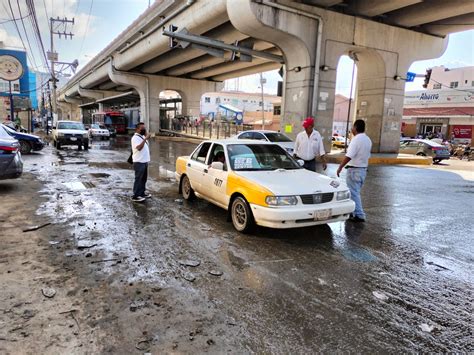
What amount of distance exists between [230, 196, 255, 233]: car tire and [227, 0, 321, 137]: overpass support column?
11700 mm

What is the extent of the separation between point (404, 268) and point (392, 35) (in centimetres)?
1786

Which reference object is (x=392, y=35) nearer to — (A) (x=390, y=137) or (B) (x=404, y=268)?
(A) (x=390, y=137)

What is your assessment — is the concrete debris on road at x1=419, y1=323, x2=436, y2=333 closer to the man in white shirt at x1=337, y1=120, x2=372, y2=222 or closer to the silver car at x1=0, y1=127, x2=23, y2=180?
the man in white shirt at x1=337, y1=120, x2=372, y2=222

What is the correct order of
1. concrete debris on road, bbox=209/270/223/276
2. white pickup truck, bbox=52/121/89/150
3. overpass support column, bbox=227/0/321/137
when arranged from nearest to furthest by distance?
concrete debris on road, bbox=209/270/223/276
overpass support column, bbox=227/0/321/137
white pickup truck, bbox=52/121/89/150

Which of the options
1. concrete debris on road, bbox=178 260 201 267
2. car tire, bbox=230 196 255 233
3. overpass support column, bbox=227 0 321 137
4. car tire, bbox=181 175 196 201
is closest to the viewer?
concrete debris on road, bbox=178 260 201 267

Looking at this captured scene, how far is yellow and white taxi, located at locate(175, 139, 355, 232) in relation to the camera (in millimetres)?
5129

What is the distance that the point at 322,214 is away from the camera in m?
5.27

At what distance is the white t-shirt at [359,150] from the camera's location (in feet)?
20.8

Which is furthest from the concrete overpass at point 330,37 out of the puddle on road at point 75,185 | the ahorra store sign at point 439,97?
the ahorra store sign at point 439,97

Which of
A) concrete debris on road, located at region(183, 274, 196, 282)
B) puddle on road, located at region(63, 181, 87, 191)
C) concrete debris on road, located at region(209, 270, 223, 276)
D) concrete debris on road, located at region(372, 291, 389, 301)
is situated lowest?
puddle on road, located at region(63, 181, 87, 191)

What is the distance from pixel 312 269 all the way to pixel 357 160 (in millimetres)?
2800

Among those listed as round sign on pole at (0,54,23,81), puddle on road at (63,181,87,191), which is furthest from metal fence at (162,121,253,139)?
puddle on road at (63,181,87,191)

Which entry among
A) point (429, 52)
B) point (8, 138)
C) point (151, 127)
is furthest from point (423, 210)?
point (151, 127)

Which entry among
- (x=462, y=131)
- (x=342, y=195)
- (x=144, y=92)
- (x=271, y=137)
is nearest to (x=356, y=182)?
(x=342, y=195)
